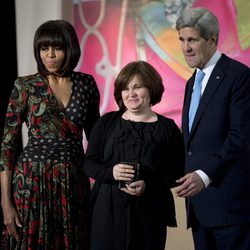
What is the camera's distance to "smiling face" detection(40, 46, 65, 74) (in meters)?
2.35

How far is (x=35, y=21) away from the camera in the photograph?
4.00 m

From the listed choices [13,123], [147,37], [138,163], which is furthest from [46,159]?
[147,37]

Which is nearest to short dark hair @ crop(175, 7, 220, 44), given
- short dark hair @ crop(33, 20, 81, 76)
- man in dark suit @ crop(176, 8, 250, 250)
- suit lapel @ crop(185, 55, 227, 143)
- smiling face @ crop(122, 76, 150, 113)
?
man in dark suit @ crop(176, 8, 250, 250)

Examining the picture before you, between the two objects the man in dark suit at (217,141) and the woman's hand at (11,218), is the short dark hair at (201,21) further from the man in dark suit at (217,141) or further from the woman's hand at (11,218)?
the woman's hand at (11,218)

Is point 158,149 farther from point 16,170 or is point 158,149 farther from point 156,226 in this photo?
point 16,170

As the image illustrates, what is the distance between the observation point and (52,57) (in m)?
2.35

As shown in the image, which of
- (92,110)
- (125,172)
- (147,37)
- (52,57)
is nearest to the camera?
(125,172)

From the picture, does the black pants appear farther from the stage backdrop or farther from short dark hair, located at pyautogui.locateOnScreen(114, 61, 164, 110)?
the stage backdrop

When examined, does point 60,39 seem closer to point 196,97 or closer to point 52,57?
point 52,57

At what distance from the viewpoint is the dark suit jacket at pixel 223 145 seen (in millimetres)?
2164

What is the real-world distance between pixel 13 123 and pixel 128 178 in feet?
1.78

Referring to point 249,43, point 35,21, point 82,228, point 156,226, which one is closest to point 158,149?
point 156,226

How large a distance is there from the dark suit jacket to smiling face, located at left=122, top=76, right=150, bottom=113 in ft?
0.64

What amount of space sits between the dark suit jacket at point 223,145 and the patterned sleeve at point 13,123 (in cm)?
63
